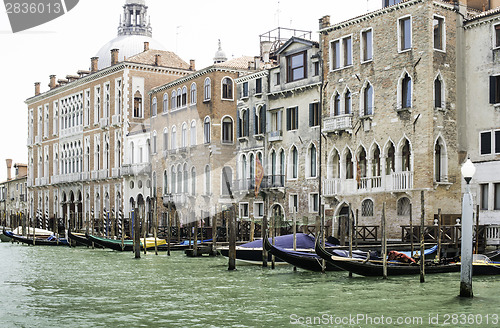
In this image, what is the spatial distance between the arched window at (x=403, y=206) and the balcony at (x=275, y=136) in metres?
6.86

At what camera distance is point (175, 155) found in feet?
122

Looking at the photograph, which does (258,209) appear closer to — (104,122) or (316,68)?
(316,68)

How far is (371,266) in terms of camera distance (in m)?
17.2

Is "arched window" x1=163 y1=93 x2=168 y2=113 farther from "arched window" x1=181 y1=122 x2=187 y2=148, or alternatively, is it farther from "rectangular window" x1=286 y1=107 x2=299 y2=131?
"rectangular window" x1=286 y1=107 x2=299 y2=131

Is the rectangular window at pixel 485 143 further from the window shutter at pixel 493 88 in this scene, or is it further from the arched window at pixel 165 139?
the arched window at pixel 165 139

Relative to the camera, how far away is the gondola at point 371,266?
56.4 ft

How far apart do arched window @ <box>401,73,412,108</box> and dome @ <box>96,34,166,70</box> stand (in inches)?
1128

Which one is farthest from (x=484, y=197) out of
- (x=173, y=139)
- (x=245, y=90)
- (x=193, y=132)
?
(x=173, y=139)

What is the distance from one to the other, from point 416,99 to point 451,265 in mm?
7501

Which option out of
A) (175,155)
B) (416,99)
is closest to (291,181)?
(416,99)

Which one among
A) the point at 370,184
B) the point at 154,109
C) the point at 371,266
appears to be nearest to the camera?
the point at 371,266

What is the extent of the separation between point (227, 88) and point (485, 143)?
14150 mm

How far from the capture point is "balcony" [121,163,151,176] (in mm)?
39781

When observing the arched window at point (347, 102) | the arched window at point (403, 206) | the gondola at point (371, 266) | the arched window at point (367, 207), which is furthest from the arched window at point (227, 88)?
the gondola at point (371, 266)
